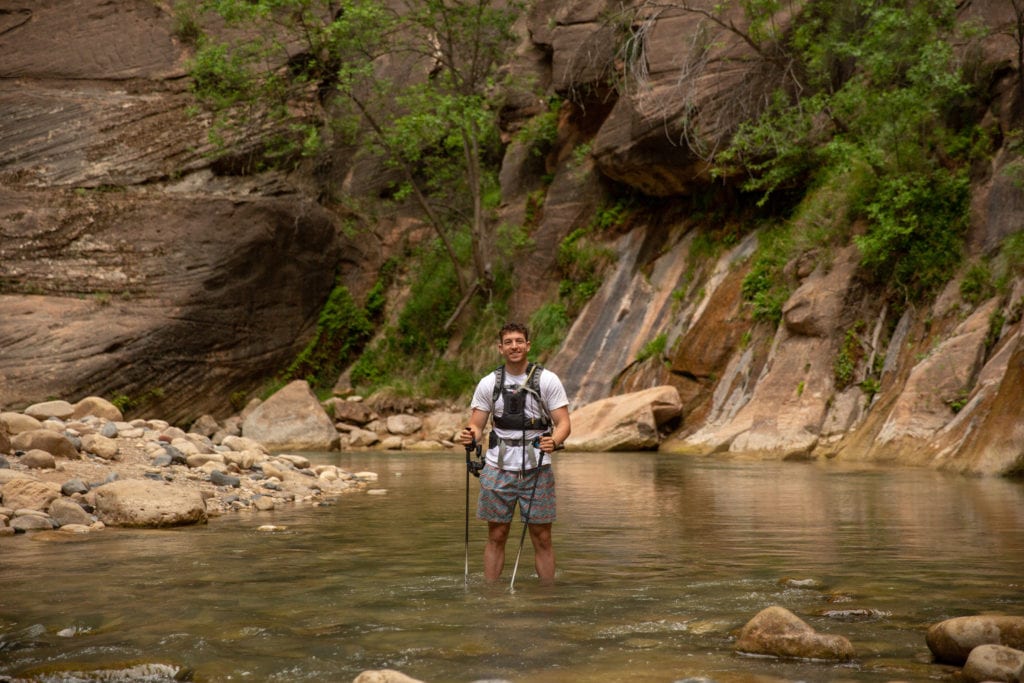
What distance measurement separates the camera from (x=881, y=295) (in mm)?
18812

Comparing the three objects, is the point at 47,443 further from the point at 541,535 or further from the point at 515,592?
the point at 515,592

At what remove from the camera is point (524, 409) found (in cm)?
664

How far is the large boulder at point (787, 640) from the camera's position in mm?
4547

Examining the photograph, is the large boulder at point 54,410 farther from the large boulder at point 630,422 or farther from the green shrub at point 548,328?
the green shrub at point 548,328

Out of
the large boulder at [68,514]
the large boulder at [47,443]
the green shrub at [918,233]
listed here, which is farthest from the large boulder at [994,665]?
the green shrub at [918,233]

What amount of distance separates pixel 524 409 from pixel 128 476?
6.66m

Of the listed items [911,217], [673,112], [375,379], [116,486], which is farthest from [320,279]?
[116,486]

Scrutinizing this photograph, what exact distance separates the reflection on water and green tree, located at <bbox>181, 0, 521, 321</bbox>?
19259 millimetres

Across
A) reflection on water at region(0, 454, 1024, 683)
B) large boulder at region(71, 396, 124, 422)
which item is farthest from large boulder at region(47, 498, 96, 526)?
large boulder at region(71, 396, 124, 422)

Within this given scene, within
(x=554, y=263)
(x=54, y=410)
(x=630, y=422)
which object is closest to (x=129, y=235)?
(x=554, y=263)

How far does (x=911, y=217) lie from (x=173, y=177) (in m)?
22.5

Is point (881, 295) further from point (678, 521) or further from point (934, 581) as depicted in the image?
point (934, 581)

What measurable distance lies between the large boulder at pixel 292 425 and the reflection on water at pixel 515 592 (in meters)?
13.9

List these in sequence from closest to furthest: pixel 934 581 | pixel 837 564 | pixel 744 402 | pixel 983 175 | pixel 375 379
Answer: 1. pixel 934 581
2. pixel 837 564
3. pixel 983 175
4. pixel 744 402
5. pixel 375 379
